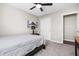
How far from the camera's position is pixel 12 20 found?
9.80ft

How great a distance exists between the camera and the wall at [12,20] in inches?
104

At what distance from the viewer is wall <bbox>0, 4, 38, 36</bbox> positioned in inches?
104

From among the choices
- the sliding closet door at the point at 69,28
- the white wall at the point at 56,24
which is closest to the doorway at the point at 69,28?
the sliding closet door at the point at 69,28

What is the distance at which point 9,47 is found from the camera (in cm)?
126

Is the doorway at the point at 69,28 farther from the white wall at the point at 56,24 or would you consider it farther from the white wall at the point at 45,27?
the white wall at the point at 45,27

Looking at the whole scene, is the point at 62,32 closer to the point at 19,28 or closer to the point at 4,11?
the point at 19,28

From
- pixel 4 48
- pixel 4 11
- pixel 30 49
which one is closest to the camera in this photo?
pixel 4 48

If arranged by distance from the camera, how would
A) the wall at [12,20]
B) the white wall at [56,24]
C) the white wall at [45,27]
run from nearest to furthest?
1. the wall at [12,20]
2. the white wall at [56,24]
3. the white wall at [45,27]

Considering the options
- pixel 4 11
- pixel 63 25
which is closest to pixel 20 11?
pixel 4 11

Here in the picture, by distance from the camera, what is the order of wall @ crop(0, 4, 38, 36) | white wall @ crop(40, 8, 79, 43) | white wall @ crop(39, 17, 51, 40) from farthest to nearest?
white wall @ crop(39, 17, 51, 40) < white wall @ crop(40, 8, 79, 43) < wall @ crop(0, 4, 38, 36)

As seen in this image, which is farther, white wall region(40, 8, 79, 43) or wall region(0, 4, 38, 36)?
white wall region(40, 8, 79, 43)

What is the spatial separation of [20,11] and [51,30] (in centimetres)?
223

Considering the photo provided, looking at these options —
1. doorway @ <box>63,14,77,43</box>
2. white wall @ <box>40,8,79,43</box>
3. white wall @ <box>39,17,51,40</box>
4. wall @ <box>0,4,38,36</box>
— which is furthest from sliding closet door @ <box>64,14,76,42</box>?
wall @ <box>0,4,38,36</box>

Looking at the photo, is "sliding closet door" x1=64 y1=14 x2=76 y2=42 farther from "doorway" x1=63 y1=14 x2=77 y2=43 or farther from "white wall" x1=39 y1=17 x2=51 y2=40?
"white wall" x1=39 y1=17 x2=51 y2=40
